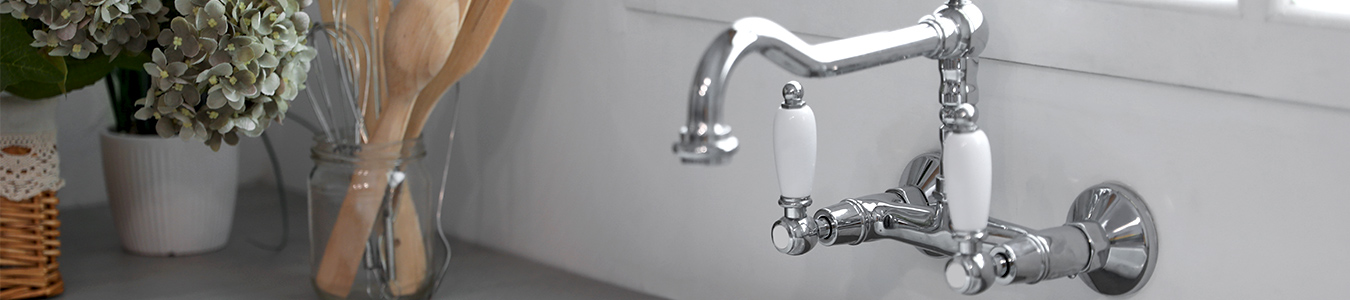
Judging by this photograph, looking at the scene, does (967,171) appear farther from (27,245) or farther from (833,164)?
(27,245)

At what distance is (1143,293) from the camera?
67 cm

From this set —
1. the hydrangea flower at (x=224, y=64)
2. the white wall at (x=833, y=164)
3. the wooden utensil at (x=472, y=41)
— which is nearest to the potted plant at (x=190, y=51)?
the hydrangea flower at (x=224, y=64)

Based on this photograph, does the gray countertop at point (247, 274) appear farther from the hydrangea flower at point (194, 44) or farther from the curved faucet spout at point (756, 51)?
the curved faucet spout at point (756, 51)

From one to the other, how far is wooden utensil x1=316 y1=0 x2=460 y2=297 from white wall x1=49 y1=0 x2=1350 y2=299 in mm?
160

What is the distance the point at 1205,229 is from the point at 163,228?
88 centimetres

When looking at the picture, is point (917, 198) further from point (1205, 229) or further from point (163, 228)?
point (163, 228)

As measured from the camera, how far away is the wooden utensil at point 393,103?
80cm

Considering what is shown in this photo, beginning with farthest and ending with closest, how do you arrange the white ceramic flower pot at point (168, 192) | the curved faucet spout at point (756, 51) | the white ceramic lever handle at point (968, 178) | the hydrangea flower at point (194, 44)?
the white ceramic flower pot at point (168, 192), the hydrangea flower at point (194, 44), the white ceramic lever handle at point (968, 178), the curved faucet spout at point (756, 51)

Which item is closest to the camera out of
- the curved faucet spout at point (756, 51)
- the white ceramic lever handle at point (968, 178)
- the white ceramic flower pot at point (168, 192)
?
the curved faucet spout at point (756, 51)

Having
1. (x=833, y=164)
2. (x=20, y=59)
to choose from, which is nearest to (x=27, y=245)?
(x=20, y=59)

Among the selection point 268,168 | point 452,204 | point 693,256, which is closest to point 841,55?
point 693,256

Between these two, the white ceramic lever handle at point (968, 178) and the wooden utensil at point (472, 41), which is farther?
A: the wooden utensil at point (472, 41)

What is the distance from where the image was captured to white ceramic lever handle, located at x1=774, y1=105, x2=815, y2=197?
2.05 feet

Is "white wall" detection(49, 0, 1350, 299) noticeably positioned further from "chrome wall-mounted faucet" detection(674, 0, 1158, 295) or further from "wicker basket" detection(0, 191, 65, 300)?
"wicker basket" detection(0, 191, 65, 300)
